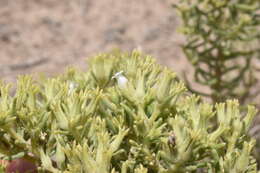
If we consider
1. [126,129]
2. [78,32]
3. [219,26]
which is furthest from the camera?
[78,32]

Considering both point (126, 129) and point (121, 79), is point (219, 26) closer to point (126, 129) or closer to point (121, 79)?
point (121, 79)

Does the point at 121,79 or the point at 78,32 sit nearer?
the point at 121,79

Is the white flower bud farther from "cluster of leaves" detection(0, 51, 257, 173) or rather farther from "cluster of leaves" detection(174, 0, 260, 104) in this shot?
"cluster of leaves" detection(174, 0, 260, 104)

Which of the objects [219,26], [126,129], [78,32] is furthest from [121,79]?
[78,32]

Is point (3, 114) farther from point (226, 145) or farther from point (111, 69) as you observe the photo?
point (226, 145)

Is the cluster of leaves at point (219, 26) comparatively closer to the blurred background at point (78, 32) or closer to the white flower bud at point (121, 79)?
the white flower bud at point (121, 79)
